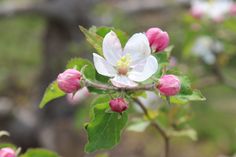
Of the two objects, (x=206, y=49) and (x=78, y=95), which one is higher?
(x=78, y=95)

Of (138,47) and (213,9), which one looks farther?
(213,9)

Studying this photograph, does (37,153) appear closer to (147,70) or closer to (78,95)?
(147,70)

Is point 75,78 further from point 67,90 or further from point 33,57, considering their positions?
point 33,57

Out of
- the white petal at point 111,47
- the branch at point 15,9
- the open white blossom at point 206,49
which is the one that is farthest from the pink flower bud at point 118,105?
the branch at point 15,9

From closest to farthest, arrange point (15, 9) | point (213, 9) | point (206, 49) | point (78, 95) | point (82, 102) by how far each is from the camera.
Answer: point (78, 95), point (213, 9), point (206, 49), point (15, 9), point (82, 102)

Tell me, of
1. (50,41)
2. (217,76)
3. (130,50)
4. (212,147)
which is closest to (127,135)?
(212,147)

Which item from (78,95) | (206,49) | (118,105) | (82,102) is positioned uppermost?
(118,105)

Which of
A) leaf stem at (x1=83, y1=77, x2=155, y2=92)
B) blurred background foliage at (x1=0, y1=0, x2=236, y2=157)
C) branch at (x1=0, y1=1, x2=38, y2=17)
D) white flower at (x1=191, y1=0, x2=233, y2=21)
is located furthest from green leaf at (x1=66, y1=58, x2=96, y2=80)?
branch at (x1=0, y1=1, x2=38, y2=17)

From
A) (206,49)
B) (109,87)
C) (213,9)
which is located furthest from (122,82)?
(206,49)
